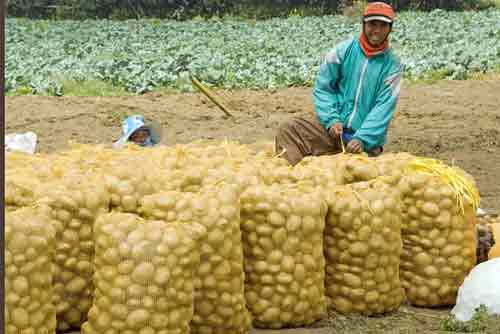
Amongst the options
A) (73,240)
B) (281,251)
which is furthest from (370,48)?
(73,240)

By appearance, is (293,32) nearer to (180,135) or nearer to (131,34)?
(131,34)

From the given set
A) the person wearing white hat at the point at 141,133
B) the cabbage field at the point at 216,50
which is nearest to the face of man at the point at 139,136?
the person wearing white hat at the point at 141,133

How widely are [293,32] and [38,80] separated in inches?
487

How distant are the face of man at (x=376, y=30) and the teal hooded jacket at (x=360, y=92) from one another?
135mm

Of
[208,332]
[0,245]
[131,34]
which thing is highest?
[0,245]

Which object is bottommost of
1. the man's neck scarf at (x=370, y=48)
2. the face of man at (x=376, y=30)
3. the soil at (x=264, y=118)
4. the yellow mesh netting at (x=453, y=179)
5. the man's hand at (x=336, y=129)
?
the soil at (x=264, y=118)

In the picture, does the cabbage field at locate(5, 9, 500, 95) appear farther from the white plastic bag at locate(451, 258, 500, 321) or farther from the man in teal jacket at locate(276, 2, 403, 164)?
the white plastic bag at locate(451, 258, 500, 321)

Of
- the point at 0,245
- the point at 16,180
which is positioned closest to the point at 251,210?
the point at 16,180

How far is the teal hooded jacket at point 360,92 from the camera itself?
6336 millimetres

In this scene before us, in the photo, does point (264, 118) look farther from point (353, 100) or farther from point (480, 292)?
point (480, 292)

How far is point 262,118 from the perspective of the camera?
12.7m

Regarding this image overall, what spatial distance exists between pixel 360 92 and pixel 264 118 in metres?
6.35

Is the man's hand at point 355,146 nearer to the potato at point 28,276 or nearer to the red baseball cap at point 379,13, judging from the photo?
the red baseball cap at point 379,13

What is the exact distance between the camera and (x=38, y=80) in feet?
50.5
